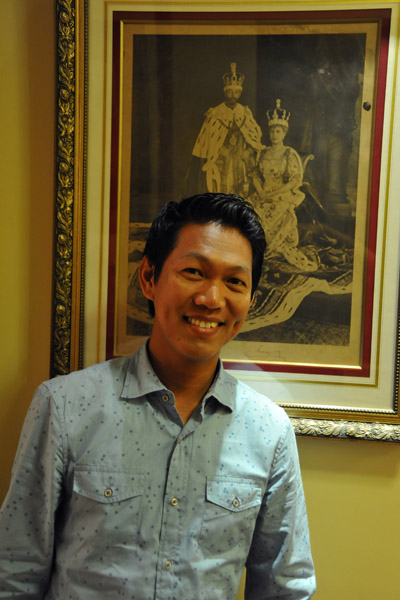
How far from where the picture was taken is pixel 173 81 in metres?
1.08

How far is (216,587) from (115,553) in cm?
20

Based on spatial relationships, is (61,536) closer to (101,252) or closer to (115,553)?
(115,553)

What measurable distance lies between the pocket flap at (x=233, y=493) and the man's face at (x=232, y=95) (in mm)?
802

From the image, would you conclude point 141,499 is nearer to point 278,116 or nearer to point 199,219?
point 199,219

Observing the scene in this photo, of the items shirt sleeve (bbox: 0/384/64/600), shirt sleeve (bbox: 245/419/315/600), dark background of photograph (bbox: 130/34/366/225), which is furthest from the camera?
dark background of photograph (bbox: 130/34/366/225)

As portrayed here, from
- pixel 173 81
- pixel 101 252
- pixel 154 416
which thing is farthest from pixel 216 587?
pixel 173 81

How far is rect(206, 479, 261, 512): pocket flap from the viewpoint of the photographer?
2.85 feet

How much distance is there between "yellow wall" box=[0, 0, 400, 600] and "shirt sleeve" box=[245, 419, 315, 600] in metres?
0.19

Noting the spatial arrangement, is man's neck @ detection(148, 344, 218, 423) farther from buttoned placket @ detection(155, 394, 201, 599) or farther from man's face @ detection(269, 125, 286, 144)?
man's face @ detection(269, 125, 286, 144)

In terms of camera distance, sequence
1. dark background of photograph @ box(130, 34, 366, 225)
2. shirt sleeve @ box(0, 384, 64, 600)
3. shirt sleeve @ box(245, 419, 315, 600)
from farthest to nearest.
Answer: dark background of photograph @ box(130, 34, 366, 225) → shirt sleeve @ box(245, 419, 315, 600) → shirt sleeve @ box(0, 384, 64, 600)

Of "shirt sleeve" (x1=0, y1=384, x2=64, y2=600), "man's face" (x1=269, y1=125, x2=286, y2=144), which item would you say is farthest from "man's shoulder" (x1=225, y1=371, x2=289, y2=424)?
"man's face" (x1=269, y1=125, x2=286, y2=144)

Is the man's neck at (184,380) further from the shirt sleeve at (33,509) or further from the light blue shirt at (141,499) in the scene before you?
the shirt sleeve at (33,509)

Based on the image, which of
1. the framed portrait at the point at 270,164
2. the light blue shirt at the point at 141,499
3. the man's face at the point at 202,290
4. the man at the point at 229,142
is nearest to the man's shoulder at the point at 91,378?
the light blue shirt at the point at 141,499

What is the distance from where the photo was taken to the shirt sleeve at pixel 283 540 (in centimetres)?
92
